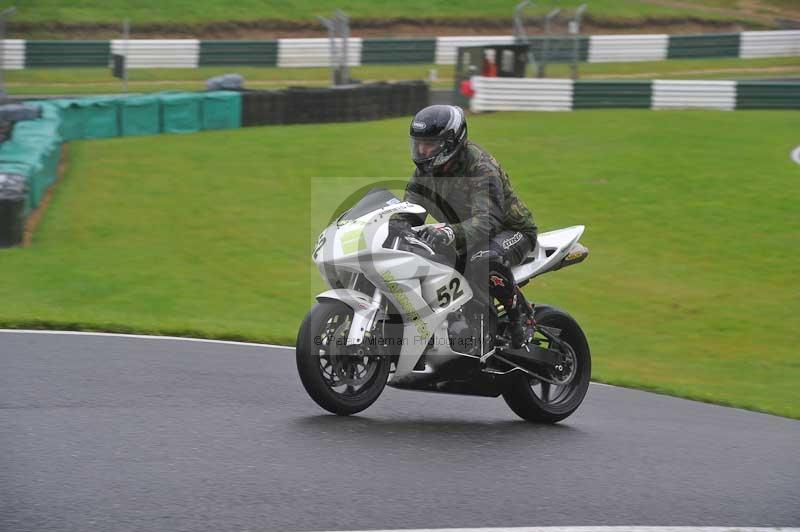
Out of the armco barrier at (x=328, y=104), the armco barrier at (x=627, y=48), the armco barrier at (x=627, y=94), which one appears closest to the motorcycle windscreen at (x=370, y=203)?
the armco barrier at (x=328, y=104)

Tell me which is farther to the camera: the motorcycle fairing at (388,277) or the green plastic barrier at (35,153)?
the green plastic barrier at (35,153)

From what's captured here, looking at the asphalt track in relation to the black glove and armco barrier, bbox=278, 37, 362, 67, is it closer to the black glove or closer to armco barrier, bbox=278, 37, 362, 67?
the black glove

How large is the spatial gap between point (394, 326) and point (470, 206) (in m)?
0.97

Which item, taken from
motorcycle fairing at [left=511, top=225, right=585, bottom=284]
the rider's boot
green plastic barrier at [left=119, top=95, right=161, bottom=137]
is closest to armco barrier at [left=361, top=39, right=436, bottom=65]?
green plastic barrier at [left=119, top=95, right=161, bottom=137]

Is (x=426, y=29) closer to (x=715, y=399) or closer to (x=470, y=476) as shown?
(x=715, y=399)

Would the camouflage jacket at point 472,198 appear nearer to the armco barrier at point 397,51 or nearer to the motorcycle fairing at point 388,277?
the motorcycle fairing at point 388,277

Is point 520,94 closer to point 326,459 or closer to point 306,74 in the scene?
point 306,74

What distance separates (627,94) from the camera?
2783 cm

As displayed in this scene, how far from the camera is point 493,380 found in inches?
287

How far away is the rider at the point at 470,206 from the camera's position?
6.85m

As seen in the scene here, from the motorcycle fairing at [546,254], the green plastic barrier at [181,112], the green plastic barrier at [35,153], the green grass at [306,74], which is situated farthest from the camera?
the green grass at [306,74]

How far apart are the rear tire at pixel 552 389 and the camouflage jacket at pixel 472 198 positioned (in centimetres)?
77

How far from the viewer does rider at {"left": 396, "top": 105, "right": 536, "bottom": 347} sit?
22.5 ft

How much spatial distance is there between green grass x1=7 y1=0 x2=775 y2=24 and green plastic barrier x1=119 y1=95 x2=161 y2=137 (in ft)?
47.9
